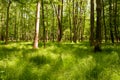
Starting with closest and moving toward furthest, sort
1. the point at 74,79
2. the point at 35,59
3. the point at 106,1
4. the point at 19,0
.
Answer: the point at 74,79 → the point at 35,59 → the point at 19,0 → the point at 106,1

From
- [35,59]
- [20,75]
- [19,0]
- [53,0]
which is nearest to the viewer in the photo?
[20,75]

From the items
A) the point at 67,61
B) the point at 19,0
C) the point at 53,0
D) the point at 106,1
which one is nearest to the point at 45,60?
the point at 67,61

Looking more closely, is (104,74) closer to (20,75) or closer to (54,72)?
(54,72)

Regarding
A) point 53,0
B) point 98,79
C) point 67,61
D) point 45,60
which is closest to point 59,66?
point 67,61

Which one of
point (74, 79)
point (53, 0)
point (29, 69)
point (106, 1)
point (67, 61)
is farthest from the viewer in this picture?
point (106, 1)

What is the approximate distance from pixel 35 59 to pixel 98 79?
3.15 metres

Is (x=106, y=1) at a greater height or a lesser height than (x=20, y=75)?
greater

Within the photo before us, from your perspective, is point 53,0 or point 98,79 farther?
point 53,0

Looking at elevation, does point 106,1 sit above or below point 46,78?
above

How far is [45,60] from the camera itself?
26.1 ft

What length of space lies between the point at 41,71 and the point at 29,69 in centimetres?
43

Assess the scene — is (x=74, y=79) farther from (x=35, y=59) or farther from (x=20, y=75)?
(x=35, y=59)

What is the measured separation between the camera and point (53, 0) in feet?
49.3

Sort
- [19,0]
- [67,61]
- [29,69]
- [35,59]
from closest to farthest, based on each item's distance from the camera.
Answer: [29,69] < [67,61] < [35,59] < [19,0]
